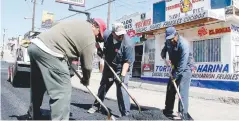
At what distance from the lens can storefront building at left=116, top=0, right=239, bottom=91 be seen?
35.1 feet

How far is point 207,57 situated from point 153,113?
766 centimetres

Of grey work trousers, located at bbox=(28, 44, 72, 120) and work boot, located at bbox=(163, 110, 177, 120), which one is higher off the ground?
grey work trousers, located at bbox=(28, 44, 72, 120)

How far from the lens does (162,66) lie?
46.9 feet

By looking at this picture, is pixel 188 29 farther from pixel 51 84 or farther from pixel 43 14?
pixel 43 14

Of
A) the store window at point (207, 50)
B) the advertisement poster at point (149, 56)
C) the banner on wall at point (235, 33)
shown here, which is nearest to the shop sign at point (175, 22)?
the advertisement poster at point (149, 56)

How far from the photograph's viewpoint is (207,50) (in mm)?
11852

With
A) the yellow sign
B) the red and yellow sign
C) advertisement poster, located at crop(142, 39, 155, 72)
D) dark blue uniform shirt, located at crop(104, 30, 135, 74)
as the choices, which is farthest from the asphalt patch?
the yellow sign

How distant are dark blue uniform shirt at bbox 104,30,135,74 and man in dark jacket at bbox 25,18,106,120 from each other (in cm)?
161

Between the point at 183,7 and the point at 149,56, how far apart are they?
389 cm

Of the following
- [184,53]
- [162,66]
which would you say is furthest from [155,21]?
[184,53]

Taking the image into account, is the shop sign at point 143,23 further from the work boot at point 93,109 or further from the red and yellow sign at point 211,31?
the work boot at point 93,109

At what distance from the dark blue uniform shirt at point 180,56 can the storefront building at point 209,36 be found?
5939mm

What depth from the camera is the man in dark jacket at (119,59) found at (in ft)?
15.8

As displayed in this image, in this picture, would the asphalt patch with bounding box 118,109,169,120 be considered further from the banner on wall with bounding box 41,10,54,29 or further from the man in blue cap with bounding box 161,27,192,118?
the banner on wall with bounding box 41,10,54,29
